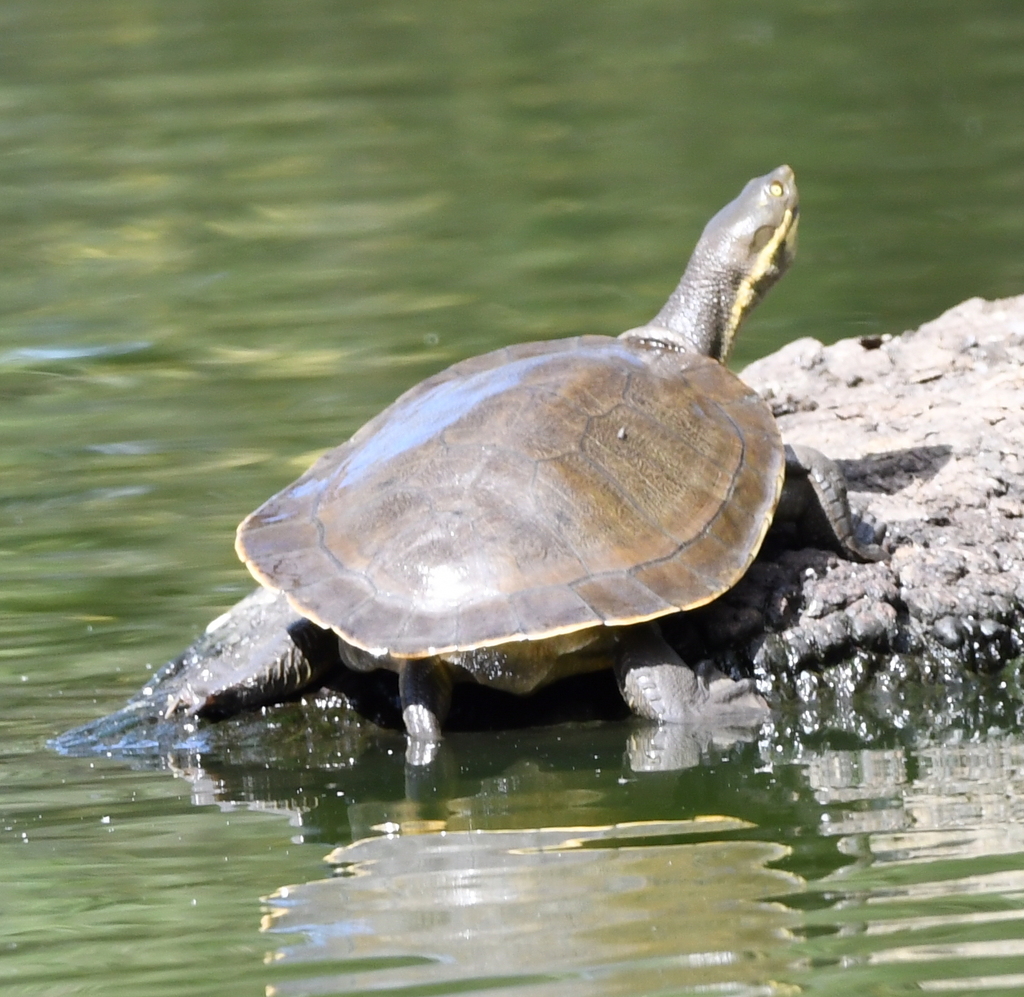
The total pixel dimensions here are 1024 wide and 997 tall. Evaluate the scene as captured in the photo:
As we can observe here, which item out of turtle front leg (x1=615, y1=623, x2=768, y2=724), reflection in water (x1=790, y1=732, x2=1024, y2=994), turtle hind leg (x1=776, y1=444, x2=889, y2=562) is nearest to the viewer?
reflection in water (x1=790, y1=732, x2=1024, y2=994)

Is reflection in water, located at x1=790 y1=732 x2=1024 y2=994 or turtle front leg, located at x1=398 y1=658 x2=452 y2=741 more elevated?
turtle front leg, located at x1=398 y1=658 x2=452 y2=741

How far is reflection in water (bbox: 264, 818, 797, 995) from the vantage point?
129 inches

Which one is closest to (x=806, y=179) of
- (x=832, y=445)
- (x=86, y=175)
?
(x=86, y=175)

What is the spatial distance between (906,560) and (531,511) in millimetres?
1154

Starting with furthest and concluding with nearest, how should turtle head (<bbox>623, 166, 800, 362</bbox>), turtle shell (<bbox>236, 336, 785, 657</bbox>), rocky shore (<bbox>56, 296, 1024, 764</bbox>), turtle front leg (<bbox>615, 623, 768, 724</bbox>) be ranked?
turtle head (<bbox>623, 166, 800, 362</bbox>)
rocky shore (<bbox>56, 296, 1024, 764</bbox>)
turtle front leg (<bbox>615, 623, 768, 724</bbox>)
turtle shell (<bbox>236, 336, 785, 657</bbox>)

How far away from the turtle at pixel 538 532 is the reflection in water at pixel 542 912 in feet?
2.09

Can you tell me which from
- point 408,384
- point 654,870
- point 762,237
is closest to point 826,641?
point 654,870

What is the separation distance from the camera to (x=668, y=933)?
3410 mm

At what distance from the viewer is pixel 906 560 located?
5.31 metres

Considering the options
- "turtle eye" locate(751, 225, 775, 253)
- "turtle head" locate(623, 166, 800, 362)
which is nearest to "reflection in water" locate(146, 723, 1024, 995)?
"turtle head" locate(623, 166, 800, 362)

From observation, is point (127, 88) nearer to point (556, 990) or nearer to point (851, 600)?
point (851, 600)

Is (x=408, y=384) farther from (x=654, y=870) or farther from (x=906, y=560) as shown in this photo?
(x=654, y=870)

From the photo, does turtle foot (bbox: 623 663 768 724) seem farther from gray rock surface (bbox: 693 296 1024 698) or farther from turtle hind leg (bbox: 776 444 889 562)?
turtle hind leg (bbox: 776 444 889 562)

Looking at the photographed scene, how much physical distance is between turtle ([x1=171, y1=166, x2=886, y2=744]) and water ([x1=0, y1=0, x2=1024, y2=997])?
20 cm
